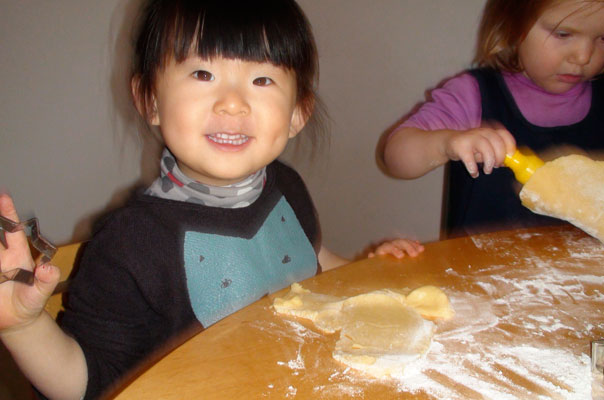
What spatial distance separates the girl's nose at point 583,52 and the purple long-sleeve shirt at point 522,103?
17 centimetres

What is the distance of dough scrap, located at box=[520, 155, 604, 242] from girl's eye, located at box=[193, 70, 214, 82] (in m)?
0.46

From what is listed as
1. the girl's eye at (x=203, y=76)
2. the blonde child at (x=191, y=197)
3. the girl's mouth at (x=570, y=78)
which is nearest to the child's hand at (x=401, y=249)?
the blonde child at (x=191, y=197)

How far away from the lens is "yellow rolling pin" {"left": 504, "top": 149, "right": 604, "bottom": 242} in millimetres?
664

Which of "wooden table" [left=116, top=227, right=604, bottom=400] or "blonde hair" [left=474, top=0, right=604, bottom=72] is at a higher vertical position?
"blonde hair" [left=474, top=0, right=604, bottom=72]

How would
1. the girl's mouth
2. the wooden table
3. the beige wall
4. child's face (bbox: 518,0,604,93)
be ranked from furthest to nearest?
1. the beige wall
2. the girl's mouth
3. child's face (bbox: 518,0,604,93)
4. the wooden table

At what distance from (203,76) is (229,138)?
0.10 meters

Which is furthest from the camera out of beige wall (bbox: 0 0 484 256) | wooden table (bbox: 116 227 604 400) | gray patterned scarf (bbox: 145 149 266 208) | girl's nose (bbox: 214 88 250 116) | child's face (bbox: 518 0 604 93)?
beige wall (bbox: 0 0 484 256)

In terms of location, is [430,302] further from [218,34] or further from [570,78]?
[570,78]

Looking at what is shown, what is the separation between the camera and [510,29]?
1.10 m

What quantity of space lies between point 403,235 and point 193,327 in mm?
1309

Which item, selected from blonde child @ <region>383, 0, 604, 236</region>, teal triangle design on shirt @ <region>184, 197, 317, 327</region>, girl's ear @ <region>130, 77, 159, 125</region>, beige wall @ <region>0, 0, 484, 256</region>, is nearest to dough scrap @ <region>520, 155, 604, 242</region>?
blonde child @ <region>383, 0, 604, 236</region>

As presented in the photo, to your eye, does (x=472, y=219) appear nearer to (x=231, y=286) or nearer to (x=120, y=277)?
(x=231, y=286)

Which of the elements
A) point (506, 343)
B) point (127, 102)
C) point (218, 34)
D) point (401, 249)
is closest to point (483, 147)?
point (401, 249)

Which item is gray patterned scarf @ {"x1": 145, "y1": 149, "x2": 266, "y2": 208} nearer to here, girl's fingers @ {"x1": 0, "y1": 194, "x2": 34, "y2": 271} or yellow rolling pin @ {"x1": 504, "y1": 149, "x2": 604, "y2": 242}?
girl's fingers @ {"x1": 0, "y1": 194, "x2": 34, "y2": 271}
